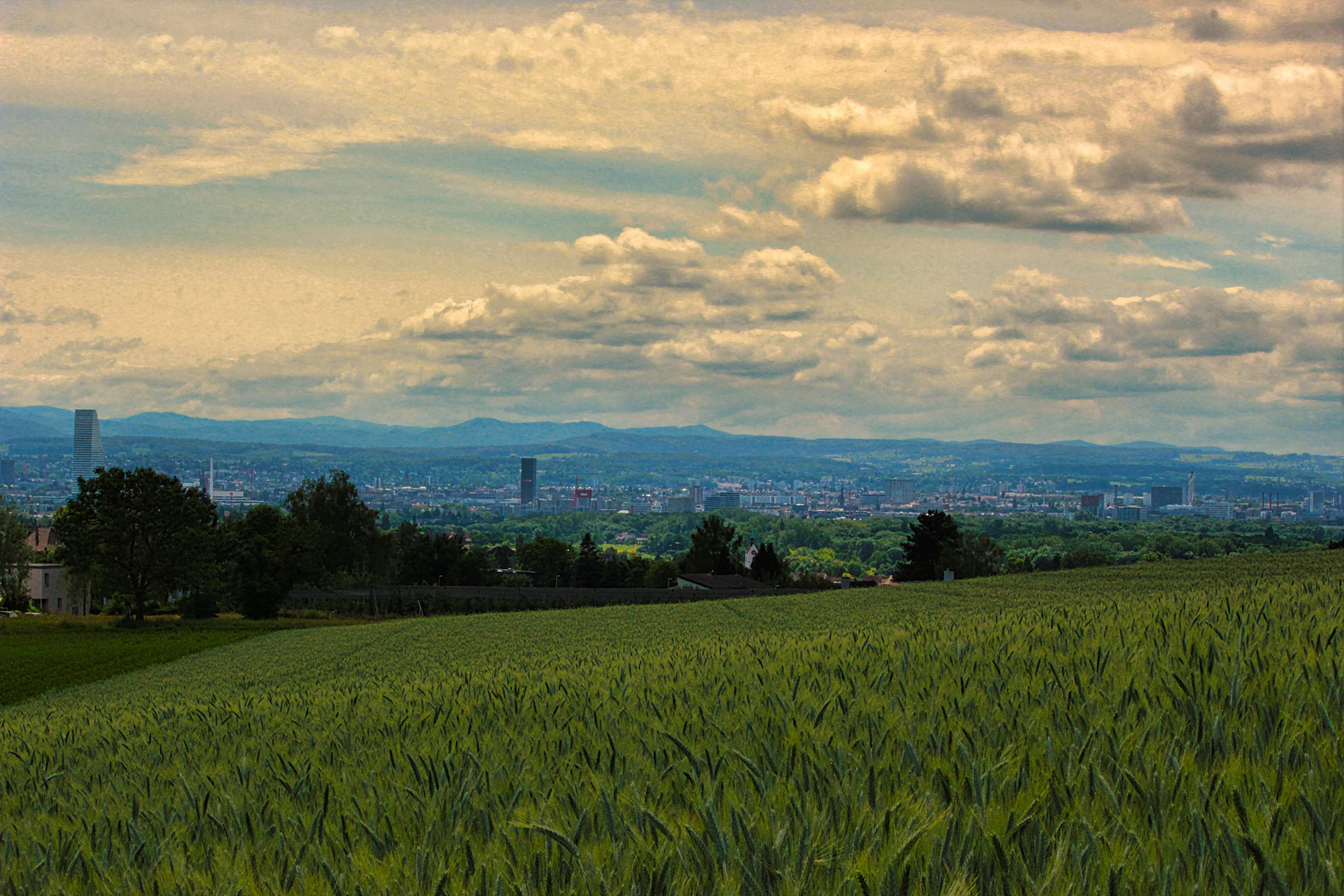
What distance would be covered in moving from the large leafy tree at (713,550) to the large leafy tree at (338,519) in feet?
155

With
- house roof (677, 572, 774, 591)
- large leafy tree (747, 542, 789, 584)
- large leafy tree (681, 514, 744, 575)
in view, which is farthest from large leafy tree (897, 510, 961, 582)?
large leafy tree (681, 514, 744, 575)

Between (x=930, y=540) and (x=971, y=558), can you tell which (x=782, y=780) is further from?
(x=930, y=540)

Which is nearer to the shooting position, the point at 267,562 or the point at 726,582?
the point at 267,562

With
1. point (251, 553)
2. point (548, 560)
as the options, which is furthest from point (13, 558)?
point (548, 560)

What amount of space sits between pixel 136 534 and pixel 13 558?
130 feet

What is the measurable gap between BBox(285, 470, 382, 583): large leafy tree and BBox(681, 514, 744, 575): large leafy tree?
47275 millimetres

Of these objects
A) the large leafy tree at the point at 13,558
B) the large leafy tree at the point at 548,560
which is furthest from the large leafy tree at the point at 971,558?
the large leafy tree at the point at 13,558

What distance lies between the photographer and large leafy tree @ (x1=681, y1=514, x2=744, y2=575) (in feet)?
477

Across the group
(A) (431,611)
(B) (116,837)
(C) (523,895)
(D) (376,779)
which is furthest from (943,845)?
(A) (431,611)

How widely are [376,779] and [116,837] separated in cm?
125

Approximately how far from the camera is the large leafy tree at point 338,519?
129 m

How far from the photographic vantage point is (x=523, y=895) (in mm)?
3270

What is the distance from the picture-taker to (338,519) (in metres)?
131

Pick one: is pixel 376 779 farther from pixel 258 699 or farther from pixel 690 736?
pixel 258 699
